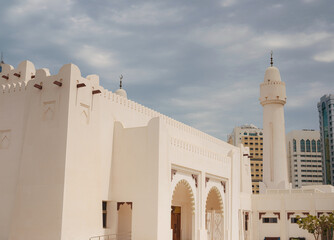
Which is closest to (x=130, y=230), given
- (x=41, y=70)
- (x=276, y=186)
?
(x=41, y=70)

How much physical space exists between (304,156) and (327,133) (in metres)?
15.6

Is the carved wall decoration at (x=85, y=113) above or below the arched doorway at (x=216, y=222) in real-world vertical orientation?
above

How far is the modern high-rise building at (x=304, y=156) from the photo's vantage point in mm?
98750

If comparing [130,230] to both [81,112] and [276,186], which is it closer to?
[81,112]

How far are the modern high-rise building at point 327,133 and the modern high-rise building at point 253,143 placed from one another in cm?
1388

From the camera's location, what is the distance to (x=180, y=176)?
822 inches

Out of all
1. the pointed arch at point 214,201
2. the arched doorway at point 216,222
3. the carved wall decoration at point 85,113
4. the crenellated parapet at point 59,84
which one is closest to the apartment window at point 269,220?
the pointed arch at point 214,201

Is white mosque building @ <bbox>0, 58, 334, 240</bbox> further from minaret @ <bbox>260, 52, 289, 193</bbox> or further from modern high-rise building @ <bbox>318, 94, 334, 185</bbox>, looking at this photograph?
modern high-rise building @ <bbox>318, 94, 334, 185</bbox>

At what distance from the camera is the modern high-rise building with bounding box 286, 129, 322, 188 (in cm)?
9875

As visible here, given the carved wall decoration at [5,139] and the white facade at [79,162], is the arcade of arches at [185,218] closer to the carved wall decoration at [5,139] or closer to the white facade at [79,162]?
the white facade at [79,162]

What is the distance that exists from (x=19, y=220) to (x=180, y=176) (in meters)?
7.82

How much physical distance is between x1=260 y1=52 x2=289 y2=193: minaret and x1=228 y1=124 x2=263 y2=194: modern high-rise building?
50.1 meters

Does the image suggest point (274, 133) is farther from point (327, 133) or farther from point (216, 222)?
point (327, 133)

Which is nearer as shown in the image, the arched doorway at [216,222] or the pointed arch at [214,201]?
the arched doorway at [216,222]
